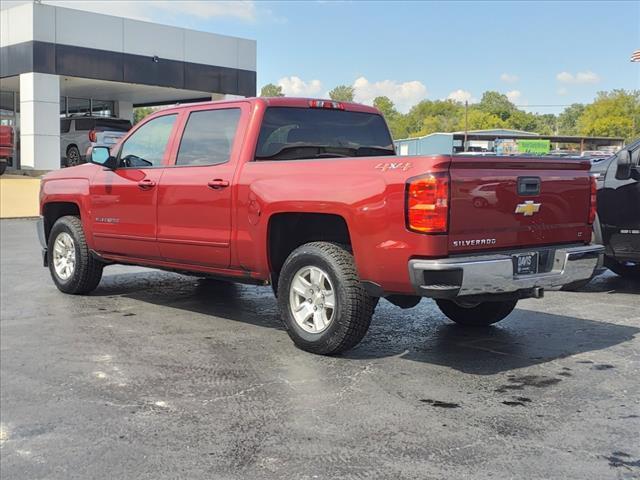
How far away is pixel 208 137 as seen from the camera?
6234 mm

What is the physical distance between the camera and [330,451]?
3514 millimetres

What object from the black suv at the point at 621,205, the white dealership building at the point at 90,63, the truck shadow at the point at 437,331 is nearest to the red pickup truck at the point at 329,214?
the truck shadow at the point at 437,331

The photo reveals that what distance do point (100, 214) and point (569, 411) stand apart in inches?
197

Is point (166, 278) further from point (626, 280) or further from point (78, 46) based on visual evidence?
point (78, 46)

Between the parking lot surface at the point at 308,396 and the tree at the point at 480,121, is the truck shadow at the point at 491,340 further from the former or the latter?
the tree at the point at 480,121

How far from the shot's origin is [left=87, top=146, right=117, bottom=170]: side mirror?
696cm

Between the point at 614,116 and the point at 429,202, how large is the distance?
104 metres

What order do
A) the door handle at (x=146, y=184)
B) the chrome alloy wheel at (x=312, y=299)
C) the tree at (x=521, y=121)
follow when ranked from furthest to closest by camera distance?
the tree at (x=521, y=121)
the door handle at (x=146, y=184)
the chrome alloy wheel at (x=312, y=299)

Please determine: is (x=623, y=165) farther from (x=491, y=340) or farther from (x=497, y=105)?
A: (x=497, y=105)

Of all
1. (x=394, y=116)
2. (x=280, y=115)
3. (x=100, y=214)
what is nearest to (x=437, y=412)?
(x=280, y=115)

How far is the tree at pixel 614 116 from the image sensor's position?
314 feet

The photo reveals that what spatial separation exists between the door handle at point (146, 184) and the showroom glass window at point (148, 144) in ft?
0.59

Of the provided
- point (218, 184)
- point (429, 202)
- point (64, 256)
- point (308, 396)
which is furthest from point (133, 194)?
point (429, 202)

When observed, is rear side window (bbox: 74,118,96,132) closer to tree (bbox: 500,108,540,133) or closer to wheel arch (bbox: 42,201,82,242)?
wheel arch (bbox: 42,201,82,242)
